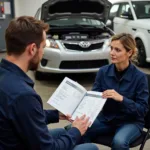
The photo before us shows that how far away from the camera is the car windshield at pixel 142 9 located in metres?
6.68

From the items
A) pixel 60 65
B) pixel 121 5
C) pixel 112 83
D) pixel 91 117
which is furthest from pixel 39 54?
pixel 121 5

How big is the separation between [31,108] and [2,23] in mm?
7932

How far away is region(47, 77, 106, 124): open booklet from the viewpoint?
2004 mm

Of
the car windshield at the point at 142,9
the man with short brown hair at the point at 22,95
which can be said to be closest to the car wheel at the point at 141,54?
the car windshield at the point at 142,9

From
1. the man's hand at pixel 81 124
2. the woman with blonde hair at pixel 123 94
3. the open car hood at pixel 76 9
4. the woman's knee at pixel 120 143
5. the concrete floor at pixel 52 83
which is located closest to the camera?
the man's hand at pixel 81 124

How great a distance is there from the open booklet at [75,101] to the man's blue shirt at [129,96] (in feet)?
0.78

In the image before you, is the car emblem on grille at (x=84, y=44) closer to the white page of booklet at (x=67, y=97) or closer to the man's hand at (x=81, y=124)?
the white page of booklet at (x=67, y=97)

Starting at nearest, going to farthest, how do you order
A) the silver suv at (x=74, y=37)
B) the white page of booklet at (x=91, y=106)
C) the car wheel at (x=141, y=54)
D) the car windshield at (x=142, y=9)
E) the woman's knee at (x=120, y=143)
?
1. the white page of booklet at (x=91, y=106)
2. the woman's knee at (x=120, y=143)
3. the silver suv at (x=74, y=37)
4. the car wheel at (x=141, y=54)
5. the car windshield at (x=142, y=9)

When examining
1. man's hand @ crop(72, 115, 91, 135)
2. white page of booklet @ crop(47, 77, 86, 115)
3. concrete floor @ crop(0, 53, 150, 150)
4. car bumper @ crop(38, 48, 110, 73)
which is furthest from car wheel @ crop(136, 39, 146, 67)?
man's hand @ crop(72, 115, 91, 135)

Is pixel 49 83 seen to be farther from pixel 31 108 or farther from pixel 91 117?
pixel 31 108

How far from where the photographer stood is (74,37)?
17.1 ft

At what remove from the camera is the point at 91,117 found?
6.39ft

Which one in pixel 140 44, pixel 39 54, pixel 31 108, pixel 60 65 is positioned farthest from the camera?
pixel 140 44

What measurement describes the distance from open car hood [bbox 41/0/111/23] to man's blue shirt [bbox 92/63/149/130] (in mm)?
2940
